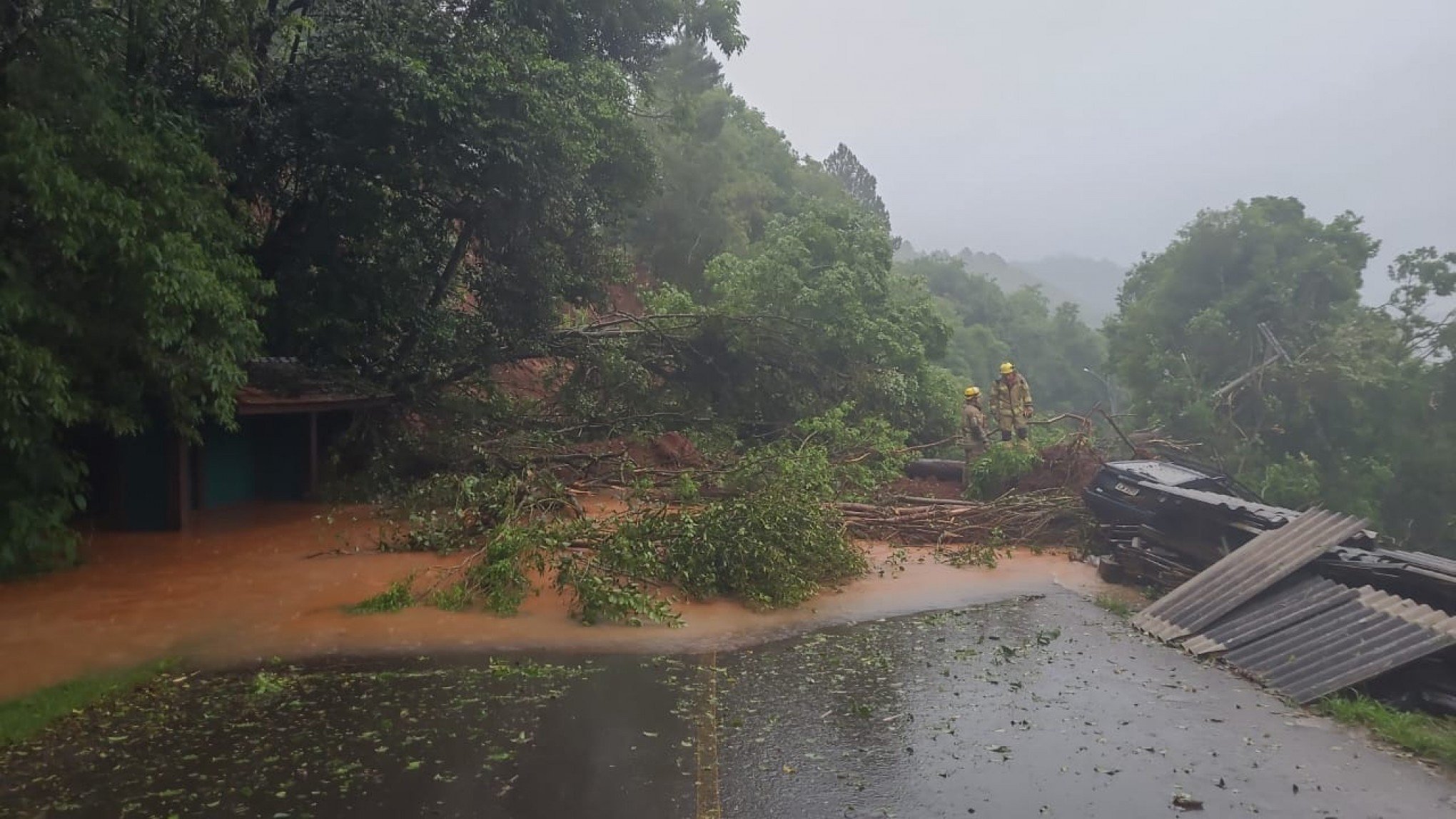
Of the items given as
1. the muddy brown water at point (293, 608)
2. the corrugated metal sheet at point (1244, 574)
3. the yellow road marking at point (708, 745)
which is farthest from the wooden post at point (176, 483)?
the corrugated metal sheet at point (1244, 574)

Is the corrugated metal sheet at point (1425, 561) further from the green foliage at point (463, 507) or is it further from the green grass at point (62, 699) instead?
the green grass at point (62, 699)

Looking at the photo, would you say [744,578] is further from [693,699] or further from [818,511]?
[693,699]

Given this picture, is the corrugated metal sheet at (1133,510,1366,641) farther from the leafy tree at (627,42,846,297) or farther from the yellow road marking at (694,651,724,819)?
the leafy tree at (627,42,846,297)

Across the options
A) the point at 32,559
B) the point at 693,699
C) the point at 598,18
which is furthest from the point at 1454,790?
the point at 598,18

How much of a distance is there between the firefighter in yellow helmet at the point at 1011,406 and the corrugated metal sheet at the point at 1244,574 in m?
6.83

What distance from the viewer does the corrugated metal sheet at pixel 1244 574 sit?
27.7 ft

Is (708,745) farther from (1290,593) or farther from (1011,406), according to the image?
(1011,406)

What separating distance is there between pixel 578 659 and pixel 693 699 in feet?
4.34

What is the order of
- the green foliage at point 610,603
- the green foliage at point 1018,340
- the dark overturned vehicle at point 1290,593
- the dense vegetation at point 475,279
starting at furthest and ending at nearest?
the green foliage at point 1018,340 < the green foliage at point 610,603 < the dense vegetation at point 475,279 < the dark overturned vehicle at point 1290,593

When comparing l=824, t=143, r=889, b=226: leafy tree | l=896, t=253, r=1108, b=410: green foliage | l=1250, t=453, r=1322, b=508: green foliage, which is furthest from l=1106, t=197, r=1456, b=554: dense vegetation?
l=824, t=143, r=889, b=226: leafy tree

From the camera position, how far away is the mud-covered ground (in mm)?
4969

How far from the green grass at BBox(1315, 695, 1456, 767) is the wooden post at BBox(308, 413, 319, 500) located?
12136mm

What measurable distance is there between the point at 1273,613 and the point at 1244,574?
0.72 meters

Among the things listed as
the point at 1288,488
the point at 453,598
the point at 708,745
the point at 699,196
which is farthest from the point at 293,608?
Answer: the point at 699,196
